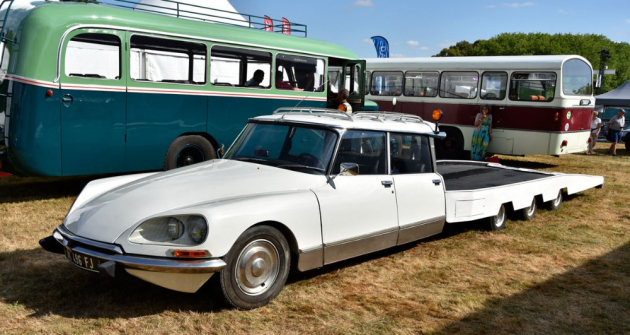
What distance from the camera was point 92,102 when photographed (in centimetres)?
839

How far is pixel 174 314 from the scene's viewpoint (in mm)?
4195

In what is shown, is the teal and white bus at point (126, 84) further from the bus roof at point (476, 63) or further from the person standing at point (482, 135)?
the bus roof at point (476, 63)

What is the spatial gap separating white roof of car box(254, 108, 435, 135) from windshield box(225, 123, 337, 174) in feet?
0.40

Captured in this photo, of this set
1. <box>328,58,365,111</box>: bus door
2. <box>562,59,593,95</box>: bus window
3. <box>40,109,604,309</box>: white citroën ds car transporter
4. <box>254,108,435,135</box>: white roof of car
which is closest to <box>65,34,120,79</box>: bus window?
<box>40,109,604,309</box>: white citroën ds car transporter

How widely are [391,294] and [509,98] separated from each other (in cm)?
1101

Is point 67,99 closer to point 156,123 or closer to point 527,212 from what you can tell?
Result: point 156,123

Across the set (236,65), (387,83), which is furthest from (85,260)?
(387,83)

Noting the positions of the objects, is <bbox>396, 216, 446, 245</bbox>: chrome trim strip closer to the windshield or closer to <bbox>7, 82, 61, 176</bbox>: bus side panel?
the windshield

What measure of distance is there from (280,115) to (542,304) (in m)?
3.04

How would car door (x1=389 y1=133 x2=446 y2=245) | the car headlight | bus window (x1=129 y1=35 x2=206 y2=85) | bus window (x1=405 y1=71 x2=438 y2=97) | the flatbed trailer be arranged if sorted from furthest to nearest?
→ bus window (x1=405 y1=71 x2=438 y2=97)
bus window (x1=129 y1=35 x2=206 y2=85)
the flatbed trailer
car door (x1=389 y1=133 x2=446 y2=245)
the car headlight

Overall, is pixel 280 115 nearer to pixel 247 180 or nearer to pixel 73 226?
pixel 247 180

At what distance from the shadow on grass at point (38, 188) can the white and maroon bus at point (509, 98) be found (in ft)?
23.8

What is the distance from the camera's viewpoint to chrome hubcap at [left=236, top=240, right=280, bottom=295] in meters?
4.21

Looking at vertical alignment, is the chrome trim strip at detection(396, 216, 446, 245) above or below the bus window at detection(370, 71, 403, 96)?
below
